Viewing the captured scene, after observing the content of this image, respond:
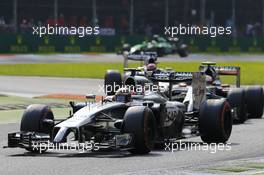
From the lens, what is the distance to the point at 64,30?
2040 inches

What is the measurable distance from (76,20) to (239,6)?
45.3ft

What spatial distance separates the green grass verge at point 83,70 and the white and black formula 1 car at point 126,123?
744 inches

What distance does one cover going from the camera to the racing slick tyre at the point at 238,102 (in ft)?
59.9

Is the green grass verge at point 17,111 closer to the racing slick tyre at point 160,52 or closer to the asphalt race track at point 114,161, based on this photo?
the asphalt race track at point 114,161

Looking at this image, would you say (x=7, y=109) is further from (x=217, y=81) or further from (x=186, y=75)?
(x=186, y=75)

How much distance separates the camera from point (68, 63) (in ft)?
151

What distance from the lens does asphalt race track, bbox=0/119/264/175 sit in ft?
36.2

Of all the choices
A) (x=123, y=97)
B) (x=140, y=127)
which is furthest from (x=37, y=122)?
(x=140, y=127)

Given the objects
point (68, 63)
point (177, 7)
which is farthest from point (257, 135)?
point (177, 7)

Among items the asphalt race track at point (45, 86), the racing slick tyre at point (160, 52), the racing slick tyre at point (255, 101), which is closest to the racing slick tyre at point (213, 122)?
the racing slick tyre at point (255, 101)

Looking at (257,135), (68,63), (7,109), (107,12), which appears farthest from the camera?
(107,12)

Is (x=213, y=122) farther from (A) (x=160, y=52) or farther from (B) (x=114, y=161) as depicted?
(A) (x=160, y=52)

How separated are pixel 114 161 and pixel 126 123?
0.84 m

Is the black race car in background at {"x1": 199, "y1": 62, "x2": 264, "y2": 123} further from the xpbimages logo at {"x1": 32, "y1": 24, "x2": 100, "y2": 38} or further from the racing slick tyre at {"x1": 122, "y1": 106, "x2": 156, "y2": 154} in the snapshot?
the xpbimages logo at {"x1": 32, "y1": 24, "x2": 100, "y2": 38}
